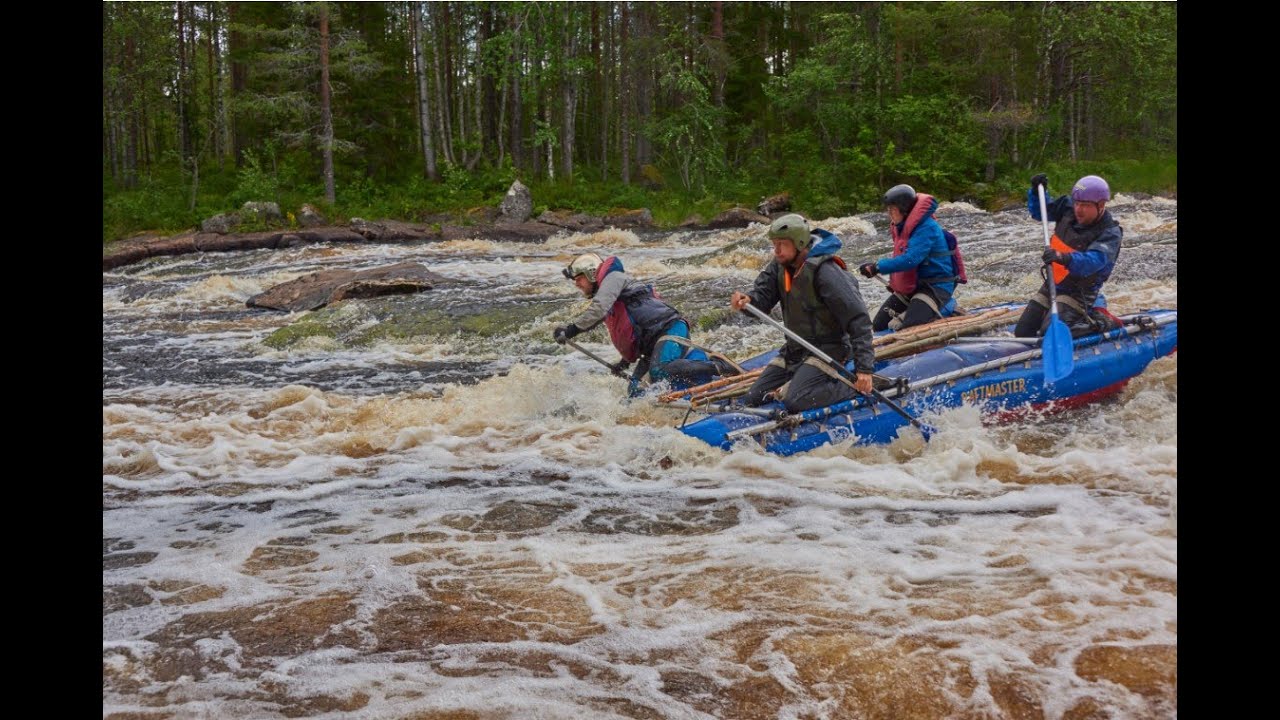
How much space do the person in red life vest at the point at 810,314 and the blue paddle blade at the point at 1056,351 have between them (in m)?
1.36

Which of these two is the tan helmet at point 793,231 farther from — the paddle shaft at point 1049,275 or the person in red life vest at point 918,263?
the paddle shaft at point 1049,275

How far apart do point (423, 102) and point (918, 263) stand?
22563 mm

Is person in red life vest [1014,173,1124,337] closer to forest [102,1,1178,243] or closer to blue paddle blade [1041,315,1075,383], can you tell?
blue paddle blade [1041,315,1075,383]

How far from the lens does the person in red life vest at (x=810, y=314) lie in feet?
19.5

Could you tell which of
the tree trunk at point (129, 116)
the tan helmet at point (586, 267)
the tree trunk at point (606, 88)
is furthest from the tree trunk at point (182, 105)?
the tan helmet at point (586, 267)

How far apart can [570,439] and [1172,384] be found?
446 centimetres

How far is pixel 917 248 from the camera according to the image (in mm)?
7695

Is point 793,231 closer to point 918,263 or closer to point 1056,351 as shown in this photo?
point 1056,351

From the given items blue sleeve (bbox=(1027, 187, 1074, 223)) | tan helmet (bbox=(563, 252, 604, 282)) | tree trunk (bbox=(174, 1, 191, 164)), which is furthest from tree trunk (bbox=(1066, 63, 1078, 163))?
tree trunk (bbox=(174, 1, 191, 164))

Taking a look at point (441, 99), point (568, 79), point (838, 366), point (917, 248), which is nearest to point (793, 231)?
point (838, 366)

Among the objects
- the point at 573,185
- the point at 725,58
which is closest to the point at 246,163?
the point at 573,185

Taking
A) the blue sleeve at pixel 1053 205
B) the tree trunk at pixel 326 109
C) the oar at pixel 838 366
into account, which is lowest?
the oar at pixel 838 366

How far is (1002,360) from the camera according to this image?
671cm
